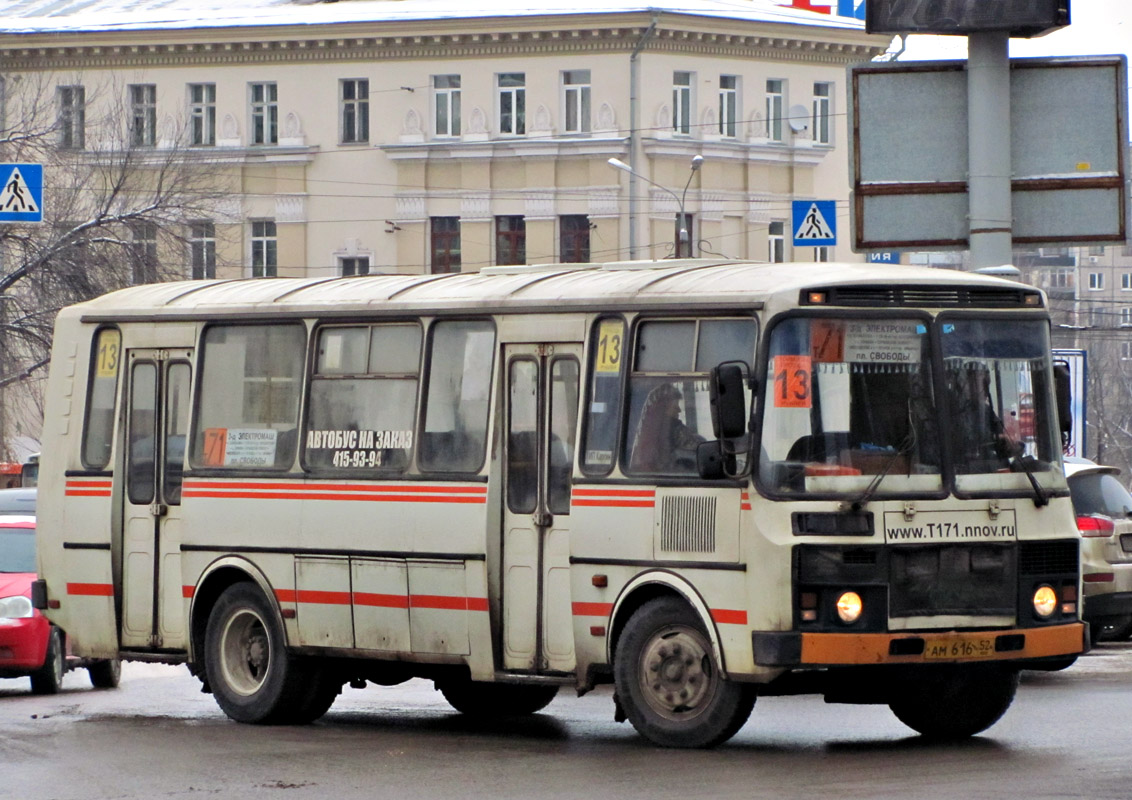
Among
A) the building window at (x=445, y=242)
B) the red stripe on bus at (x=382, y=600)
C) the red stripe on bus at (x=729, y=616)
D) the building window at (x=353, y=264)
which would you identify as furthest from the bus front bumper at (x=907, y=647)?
the building window at (x=353, y=264)

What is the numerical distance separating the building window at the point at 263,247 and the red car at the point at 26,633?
135ft

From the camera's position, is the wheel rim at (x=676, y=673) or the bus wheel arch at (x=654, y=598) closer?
the bus wheel arch at (x=654, y=598)

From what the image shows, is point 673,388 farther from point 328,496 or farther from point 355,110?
point 355,110

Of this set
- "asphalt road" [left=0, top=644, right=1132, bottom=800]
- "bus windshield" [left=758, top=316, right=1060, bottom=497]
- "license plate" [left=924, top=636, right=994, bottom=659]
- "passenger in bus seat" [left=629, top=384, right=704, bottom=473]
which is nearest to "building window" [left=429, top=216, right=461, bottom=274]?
"asphalt road" [left=0, top=644, right=1132, bottom=800]

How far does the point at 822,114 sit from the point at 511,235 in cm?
888

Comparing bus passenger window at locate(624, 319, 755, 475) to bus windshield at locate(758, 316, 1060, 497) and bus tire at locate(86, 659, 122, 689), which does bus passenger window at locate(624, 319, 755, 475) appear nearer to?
bus windshield at locate(758, 316, 1060, 497)

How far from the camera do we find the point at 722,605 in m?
11.4

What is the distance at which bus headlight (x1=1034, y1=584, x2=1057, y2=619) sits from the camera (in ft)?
38.3

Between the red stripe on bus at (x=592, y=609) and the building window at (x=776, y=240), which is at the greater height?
the building window at (x=776, y=240)

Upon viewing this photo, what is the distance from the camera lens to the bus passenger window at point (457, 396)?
42.2 ft

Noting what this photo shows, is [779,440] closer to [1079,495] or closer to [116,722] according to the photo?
[116,722]

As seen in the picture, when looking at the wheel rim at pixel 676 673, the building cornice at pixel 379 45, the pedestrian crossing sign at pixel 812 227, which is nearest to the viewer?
the wheel rim at pixel 676 673

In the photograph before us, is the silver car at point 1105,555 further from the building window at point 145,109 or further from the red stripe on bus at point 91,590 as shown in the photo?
the building window at point 145,109

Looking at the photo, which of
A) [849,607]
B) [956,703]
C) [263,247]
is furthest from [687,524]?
[263,247]
